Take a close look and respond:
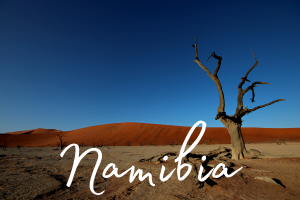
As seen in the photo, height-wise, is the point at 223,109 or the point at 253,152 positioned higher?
the point at 223,109

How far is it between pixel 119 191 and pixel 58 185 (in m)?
1.74

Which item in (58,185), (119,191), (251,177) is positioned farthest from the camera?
(251,177)

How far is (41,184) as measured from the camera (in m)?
4.09

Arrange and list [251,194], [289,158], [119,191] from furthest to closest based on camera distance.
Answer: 1. [289,158]
2. [119,191]
3. [251,194]

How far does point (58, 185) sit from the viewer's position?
404 centimetres

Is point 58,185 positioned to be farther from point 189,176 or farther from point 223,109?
point 223,109

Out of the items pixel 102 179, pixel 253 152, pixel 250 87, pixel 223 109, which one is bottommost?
pixel 102 179

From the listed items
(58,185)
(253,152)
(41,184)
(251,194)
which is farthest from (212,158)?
(41,184)

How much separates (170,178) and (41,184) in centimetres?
348

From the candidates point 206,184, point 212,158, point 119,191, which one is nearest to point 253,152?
point 212,158

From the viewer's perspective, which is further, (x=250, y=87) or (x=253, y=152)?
(x=250, y=87)

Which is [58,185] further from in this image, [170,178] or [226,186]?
[226,186]

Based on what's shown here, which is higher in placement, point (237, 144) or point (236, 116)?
point (236, 116)

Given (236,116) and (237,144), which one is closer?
(237,144)
